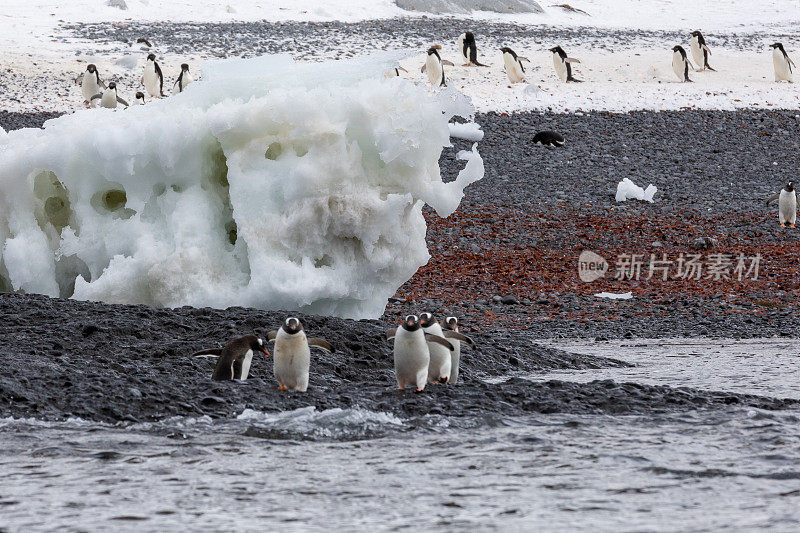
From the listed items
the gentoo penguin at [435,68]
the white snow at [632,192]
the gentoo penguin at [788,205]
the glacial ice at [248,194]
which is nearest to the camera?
the glacial ice at [248,194]

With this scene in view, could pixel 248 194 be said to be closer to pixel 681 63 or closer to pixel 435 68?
pixel 435 68

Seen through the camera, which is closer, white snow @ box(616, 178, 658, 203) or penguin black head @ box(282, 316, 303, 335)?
penguin black head @ box(282, 316, 303, 335)

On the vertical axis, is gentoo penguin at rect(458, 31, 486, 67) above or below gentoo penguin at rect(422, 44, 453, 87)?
above

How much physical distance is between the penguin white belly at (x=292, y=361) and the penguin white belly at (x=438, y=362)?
30.6 inches

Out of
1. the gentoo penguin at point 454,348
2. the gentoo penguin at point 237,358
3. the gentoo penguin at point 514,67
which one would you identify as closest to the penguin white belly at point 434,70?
the gentoo penguin at point 514,67

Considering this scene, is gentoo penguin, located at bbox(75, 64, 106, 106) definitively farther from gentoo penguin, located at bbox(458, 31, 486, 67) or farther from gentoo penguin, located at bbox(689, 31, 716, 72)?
gentoo penguin, located at bbox(689, 31, 716, 72)

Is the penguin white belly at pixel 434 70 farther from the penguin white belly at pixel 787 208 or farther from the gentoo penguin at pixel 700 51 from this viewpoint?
the penguin white belly at pixel 787 208

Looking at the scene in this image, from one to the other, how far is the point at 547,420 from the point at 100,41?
80.8ft

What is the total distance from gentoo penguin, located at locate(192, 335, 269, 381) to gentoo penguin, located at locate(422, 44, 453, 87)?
1673 centimetres

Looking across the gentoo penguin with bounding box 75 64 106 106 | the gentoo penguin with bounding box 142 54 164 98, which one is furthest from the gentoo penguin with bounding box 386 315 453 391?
the gentoo penguin with bounding box 142 54 164 98

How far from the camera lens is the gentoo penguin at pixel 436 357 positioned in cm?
645

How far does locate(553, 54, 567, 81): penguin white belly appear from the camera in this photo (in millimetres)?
24031

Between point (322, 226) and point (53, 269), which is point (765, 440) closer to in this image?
point (322, 226)

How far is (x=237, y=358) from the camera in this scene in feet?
20.8
